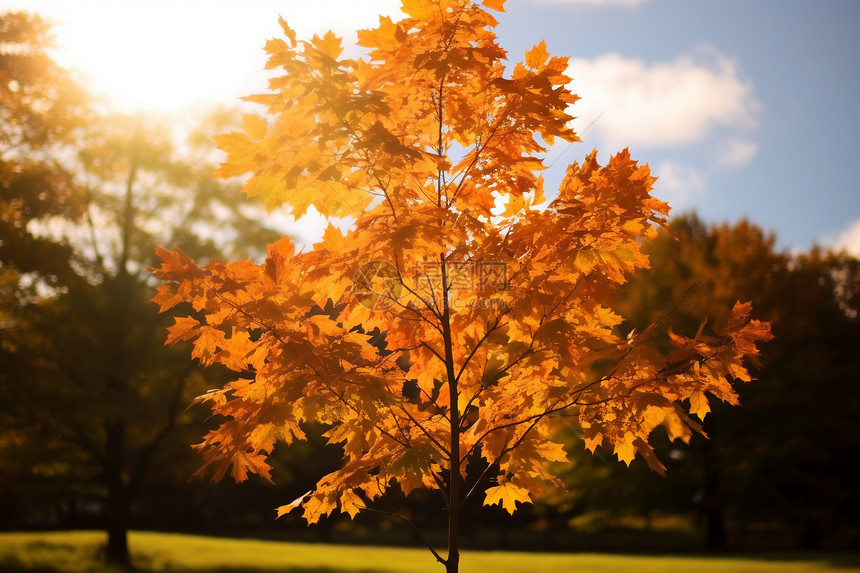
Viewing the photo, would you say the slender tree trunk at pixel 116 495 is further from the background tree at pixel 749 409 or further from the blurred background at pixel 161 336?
the background tree at pixel 749 409

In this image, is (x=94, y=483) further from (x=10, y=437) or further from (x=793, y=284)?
(x=793, y=284)

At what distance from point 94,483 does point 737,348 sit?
18.0m

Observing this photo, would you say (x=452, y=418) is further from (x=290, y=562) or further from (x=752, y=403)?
(x=752, y=403)

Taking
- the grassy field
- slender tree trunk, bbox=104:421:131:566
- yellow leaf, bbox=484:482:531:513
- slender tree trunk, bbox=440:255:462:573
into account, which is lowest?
the grassy field

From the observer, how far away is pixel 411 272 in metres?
4.74

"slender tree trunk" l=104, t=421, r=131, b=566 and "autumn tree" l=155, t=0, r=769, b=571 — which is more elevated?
"autumn tree" l=155, t=0, r=769, b=571

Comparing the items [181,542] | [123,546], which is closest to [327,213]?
[123,546]

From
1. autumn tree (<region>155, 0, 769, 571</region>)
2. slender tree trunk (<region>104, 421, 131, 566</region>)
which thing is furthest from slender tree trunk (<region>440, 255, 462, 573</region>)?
slender tree trunk (<region>104, 421, 131, 566</region>)

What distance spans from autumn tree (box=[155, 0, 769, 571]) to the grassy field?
12.7 metres

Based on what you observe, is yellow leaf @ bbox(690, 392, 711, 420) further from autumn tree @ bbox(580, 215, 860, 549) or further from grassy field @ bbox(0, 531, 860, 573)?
autumn tree @ bbox(580, 215, 860, 549)

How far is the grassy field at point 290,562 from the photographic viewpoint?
15384 millimetres

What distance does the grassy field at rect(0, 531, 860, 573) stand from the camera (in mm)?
15384

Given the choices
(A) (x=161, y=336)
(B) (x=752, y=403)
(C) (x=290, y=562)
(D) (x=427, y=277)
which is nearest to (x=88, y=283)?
(A) (x=161, y=336)

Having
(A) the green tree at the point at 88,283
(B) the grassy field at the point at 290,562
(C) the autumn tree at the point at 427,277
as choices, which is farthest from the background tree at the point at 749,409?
(C) the autumn tree at the point at 427,277
